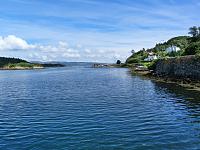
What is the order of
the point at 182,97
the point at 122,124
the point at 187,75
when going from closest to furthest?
the point at 122,124 < the point at 182,97 < the point at 187,75

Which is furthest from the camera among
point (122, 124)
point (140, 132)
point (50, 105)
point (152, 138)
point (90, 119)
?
point (50, 105)

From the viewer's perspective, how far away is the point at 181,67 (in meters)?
84.8

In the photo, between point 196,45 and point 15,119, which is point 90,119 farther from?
point 196,45

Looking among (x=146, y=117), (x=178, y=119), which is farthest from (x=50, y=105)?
(x=178, y=119)

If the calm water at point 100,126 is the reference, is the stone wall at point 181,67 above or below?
above

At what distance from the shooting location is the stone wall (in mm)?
75062

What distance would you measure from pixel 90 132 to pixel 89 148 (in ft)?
14.5

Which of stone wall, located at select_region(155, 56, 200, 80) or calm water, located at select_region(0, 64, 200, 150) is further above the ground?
stone wall, located at select_region(155, 56, 200, 80)

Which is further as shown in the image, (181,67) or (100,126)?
(181,67)

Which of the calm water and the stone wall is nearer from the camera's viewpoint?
the calm water

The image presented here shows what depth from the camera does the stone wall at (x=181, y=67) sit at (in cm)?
7506

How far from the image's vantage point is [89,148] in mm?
23141

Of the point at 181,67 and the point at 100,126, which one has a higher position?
the point at 181,67

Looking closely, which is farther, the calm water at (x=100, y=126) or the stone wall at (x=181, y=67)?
the stone wall at (x=181, y=67)
